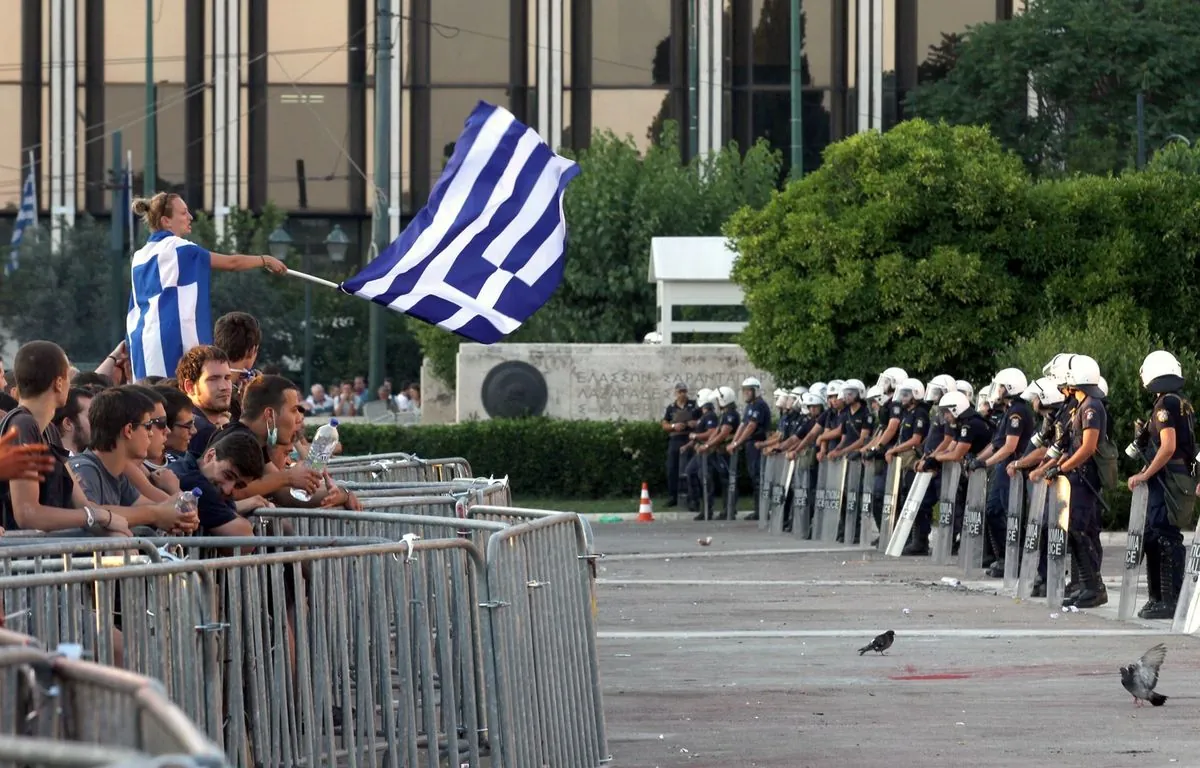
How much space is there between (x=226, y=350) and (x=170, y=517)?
2.93 m

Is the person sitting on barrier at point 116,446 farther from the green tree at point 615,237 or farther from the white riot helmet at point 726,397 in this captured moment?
the green tree at point 615,237

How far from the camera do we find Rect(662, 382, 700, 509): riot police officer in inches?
1208

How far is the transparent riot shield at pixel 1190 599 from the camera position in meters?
13.9

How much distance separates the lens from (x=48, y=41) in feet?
187

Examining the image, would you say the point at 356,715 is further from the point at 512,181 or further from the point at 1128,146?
the point at 1128,146

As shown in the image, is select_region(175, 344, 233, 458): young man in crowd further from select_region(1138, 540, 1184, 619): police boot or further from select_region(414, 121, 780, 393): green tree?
select_region(414, 121, 780, 393): green tree

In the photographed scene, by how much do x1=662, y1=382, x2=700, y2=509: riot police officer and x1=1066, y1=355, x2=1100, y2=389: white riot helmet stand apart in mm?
14235

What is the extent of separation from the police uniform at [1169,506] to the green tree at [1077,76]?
36.4 metres

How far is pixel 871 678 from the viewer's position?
1175cm

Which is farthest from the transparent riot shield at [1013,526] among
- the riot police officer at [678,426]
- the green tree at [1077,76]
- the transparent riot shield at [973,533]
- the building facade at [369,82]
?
the building facade at [369,82]

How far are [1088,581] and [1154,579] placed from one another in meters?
0.84

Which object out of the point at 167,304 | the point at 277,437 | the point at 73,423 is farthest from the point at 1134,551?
the point at 73,423

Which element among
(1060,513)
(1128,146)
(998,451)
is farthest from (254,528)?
(1128,146)

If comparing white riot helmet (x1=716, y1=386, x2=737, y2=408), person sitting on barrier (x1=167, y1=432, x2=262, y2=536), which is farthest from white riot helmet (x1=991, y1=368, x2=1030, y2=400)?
person sitting on barrier (x1=167, y1=432, x2=262, y2=536)
